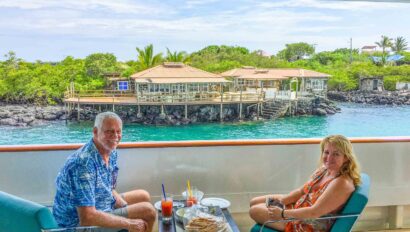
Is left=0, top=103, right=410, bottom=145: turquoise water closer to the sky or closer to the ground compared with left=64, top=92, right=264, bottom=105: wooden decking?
closer to the ground

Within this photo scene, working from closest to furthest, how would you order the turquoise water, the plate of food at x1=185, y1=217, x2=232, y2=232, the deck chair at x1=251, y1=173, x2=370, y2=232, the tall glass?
the plate of food at x1=185, y1=217, x2=232, y2=232 → the deck chair at x1=251, y1=173, x2=370, y2=232 → the tall glass → the turquoise water

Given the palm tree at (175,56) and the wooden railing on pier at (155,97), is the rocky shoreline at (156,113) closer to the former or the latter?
the wooden railing on pier at (155,97)

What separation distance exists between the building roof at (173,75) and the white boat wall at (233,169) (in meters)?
0.67

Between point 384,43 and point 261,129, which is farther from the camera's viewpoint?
point 384,43

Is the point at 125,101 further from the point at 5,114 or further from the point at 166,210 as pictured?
the point at 166,210

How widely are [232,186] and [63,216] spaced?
57.7 inches

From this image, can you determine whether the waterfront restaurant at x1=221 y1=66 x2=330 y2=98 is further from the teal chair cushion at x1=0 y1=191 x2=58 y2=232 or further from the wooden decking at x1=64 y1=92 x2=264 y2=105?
the teal chair cushion at x1=0 y1=191 x2=58 y2=232

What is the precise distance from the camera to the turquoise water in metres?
3.38

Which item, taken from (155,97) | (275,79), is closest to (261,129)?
(275,79)

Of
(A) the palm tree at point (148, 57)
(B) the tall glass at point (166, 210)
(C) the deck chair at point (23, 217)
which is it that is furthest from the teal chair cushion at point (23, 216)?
Result: (A) the palm tree at point (148, 57)

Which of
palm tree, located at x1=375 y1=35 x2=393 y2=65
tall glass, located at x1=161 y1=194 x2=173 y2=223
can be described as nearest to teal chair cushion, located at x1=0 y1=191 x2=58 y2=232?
tall glass, located at x1=161 y1=194 x2=173 y2=223

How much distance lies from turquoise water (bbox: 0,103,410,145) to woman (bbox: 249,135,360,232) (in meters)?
1.08

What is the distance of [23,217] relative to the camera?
1.92 metres

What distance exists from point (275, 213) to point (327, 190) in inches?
14.8
